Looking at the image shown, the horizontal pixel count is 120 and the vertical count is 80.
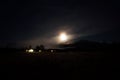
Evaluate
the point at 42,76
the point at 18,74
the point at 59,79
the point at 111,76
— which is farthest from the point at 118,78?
the point at 18,74

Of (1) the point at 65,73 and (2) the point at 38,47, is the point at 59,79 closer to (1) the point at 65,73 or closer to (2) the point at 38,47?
(1) the point at 65,73

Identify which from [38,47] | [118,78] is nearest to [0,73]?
[118,78]

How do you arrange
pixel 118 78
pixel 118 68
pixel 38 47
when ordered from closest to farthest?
pixel 118 78 < pixel 118 68 < pixel 38 47

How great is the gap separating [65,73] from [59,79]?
4.75 ft

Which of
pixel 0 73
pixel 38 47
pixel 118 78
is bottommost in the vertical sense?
pixel 118 78

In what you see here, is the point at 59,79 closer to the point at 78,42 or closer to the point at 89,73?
the point at 89,73

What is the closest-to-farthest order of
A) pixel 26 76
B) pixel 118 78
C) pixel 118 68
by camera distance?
pixel 118 78 → pixel 26 76 → pixel 118 68

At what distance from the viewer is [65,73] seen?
12.6 m

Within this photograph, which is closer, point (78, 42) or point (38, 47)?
point (38, 47)

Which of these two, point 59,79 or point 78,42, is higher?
point 78,42

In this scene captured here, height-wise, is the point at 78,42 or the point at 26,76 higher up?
the point at 78,42

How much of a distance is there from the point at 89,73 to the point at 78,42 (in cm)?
6271

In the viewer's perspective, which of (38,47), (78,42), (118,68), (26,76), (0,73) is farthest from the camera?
(78,42)

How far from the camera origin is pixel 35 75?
12.1m
